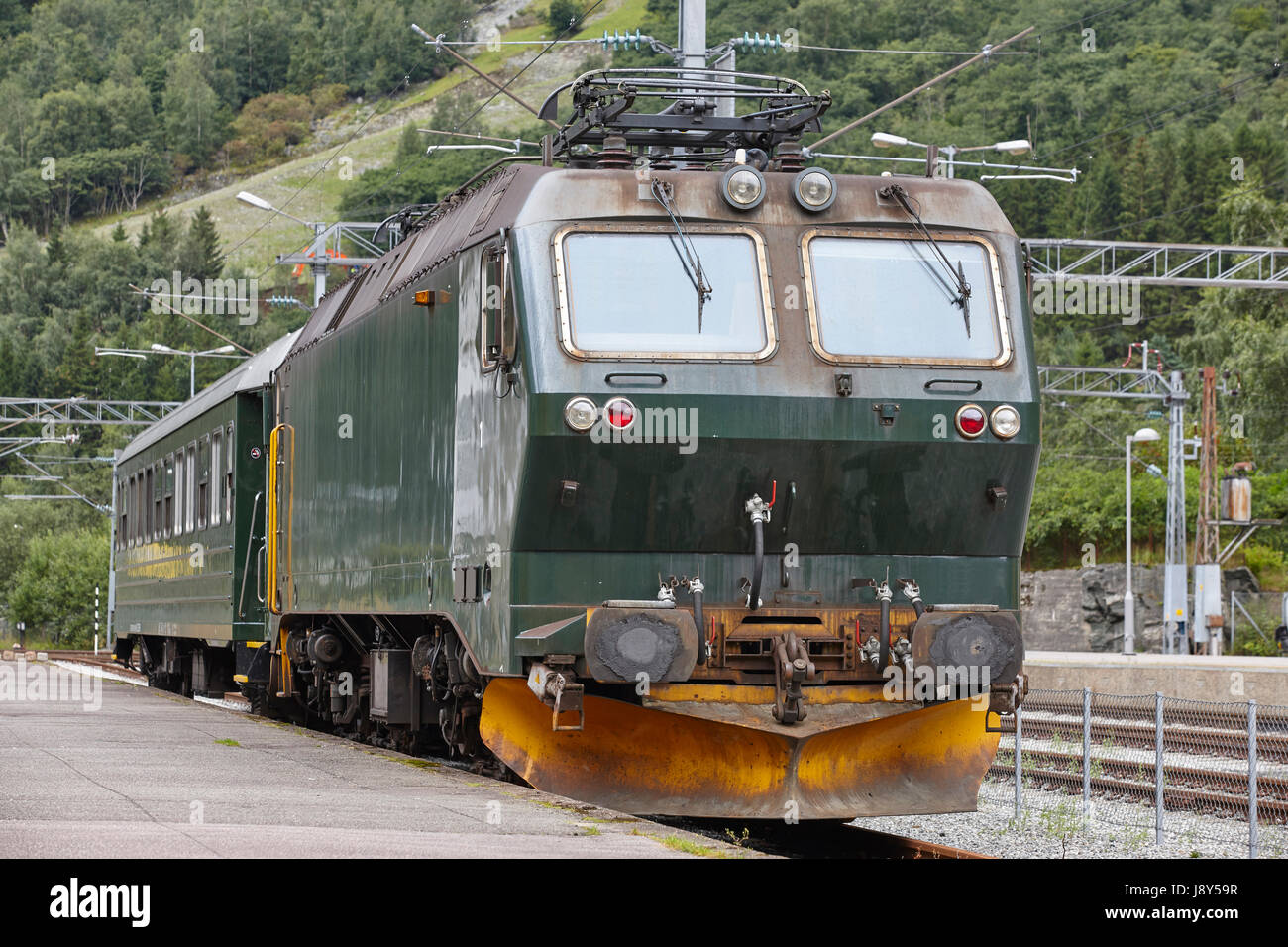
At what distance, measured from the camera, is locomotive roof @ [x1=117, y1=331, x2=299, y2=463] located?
17.8m

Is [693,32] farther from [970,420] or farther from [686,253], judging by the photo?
[970,420]

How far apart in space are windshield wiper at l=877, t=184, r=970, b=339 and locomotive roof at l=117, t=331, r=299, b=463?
8288mm

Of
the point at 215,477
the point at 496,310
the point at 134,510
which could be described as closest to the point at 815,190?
the point at 496,310

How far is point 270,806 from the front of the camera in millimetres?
9289

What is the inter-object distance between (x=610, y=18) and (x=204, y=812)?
154390 mm

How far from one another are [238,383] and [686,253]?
9.84m

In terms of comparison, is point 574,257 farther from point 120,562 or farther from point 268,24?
point 268,24

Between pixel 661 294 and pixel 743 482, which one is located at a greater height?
pixel 661 294

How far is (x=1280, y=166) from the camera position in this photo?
81.6m

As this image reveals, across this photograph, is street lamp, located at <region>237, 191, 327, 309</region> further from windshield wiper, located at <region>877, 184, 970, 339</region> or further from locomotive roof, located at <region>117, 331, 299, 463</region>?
windshield wiper, located at <region>877, 184, 970, 339</region>

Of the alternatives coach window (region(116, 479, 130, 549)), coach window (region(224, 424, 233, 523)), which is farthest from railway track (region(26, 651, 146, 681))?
coach window (region(224, 424, 233, 523))

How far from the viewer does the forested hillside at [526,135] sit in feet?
180
